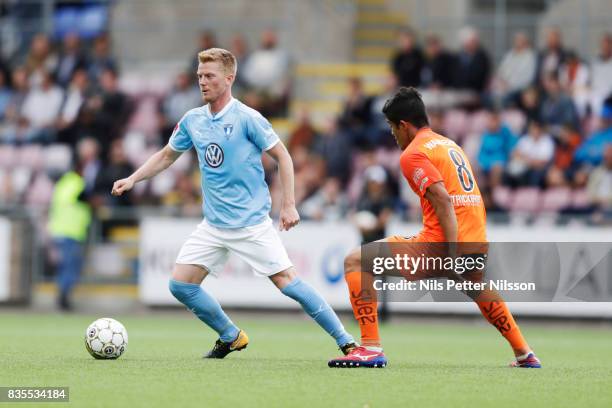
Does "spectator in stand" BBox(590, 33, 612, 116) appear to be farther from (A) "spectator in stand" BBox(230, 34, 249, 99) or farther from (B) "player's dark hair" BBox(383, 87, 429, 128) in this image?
(B) "player's dark hair" BBox(383, 87, 429, 128)

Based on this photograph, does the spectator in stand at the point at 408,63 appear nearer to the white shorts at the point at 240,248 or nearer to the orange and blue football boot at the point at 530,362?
the white shorts at the point at 240,248

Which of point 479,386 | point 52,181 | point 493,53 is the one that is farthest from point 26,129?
point 479,386

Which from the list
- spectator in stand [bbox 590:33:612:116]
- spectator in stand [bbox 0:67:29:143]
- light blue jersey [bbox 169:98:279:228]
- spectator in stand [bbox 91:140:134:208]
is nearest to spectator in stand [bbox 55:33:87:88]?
spectator in stand [bbox 0:67:29:143]

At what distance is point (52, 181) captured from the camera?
24.0m

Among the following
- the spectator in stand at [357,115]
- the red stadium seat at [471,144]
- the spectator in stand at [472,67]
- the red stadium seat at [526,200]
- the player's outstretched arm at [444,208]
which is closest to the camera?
the player's outstretched arm at [444,208]

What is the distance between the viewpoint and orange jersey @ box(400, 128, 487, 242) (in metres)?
9.30

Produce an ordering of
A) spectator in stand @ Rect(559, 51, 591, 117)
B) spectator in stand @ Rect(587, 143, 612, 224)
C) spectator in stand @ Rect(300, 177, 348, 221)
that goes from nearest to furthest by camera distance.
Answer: spectator in stand @ Rect(587, 143, 612, 224)
spectator in stand @ Rect(300, 177, 348, 221)
spectator in stand @ Rect(559, 51, 591, 117)

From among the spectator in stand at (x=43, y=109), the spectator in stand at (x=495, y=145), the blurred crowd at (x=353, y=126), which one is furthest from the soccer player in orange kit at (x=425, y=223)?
the spectator in stand at (x=43, y=109)

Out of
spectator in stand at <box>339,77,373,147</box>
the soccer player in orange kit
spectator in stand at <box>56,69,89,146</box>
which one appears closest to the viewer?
the soccer player in orange kit

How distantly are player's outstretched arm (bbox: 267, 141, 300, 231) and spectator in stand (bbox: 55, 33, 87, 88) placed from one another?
16299 mm

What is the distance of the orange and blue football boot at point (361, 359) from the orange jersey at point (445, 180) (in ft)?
3.09

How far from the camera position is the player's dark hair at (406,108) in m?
9.52

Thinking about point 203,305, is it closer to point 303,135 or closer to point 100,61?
point 303,135

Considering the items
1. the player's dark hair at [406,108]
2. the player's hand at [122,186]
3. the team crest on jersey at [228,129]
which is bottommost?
the player's hand at [122,186]
